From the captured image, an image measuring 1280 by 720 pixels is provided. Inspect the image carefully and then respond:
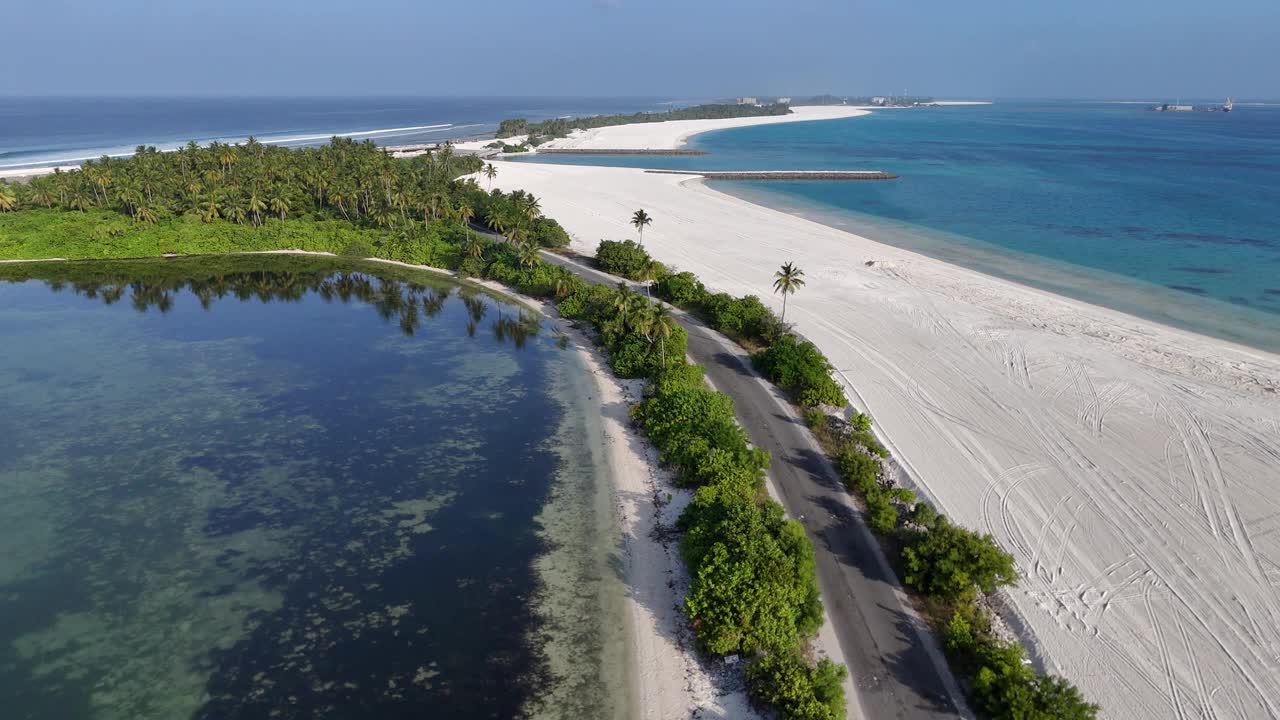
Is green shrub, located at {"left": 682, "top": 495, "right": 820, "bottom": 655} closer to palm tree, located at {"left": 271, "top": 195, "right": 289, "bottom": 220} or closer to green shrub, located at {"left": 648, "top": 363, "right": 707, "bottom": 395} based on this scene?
green shrub, located at {"left": 648, "top": 363, "right": 707, "bottom": 395}

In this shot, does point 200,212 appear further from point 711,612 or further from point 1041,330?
point 1041,330

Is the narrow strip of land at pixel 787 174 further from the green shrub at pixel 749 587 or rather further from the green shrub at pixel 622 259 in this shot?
the green shrub at pixel 749 587

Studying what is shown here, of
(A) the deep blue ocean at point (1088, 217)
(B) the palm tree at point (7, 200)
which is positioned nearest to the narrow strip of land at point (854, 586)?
(A) the deep blue ocean at point (1088, 217)

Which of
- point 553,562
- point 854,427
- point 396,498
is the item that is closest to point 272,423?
point 396,498

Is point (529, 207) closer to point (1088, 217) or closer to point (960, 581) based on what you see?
point (960, 581)

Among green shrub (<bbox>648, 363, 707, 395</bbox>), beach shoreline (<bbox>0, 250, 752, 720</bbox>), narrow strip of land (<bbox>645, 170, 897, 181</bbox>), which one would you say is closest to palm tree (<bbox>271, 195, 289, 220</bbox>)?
beach shoreline (<bbox>0, 250, 752, 720</bbox>)

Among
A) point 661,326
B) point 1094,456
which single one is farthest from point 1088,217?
point 661,326
